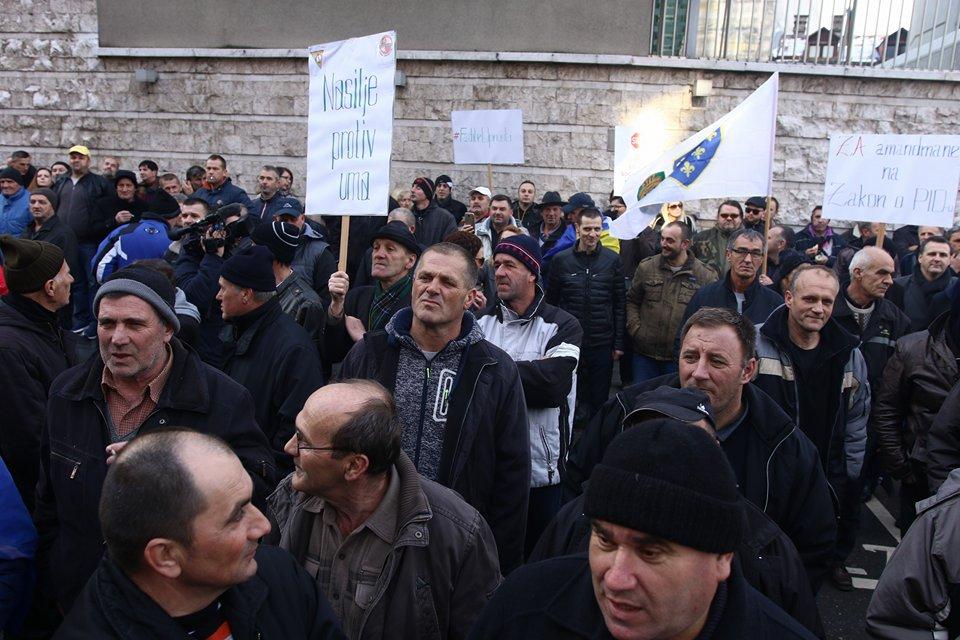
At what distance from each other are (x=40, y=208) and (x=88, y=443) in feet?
20.6

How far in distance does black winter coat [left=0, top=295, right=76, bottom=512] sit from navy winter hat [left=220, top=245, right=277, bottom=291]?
786 mm

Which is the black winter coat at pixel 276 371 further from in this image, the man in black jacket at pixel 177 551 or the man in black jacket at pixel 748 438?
the man in black jacket at pixel 177 551

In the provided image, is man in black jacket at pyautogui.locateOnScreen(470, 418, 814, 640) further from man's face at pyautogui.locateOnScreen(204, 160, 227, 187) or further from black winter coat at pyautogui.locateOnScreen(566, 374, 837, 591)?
man's face at pyautogui.locateOnScreen(204, 160, 227, 187)

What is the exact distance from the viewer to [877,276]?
5.19 m

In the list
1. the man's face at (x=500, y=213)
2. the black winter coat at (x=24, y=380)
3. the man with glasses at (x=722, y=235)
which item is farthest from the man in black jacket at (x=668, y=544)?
the man's face at (x=500, y=213)

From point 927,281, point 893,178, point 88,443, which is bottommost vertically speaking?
point 88,443

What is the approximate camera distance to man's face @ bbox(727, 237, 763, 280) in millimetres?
5348

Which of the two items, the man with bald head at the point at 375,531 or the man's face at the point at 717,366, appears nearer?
the man with bald head at the point at 375,531

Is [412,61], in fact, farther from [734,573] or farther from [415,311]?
[734,573]

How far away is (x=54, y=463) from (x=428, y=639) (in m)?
1.44

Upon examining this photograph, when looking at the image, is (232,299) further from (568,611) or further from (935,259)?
(935,259)

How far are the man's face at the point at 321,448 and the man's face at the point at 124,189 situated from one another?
29.7 ft

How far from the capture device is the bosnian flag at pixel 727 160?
561 cm

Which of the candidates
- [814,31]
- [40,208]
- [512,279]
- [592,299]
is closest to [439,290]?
[512,279]
